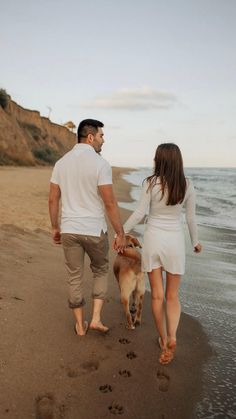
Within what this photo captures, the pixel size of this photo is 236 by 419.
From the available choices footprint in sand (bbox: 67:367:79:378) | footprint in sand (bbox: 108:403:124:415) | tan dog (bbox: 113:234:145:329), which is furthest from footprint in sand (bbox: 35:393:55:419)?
tan dog (bbox: 113:234:145:329)

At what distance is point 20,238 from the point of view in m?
7.27

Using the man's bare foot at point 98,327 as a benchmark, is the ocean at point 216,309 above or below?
below

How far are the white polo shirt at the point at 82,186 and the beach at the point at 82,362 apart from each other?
1034mm

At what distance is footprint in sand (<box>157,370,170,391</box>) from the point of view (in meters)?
3.17

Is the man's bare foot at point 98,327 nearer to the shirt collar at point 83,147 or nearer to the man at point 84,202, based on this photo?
the man at point 84,202

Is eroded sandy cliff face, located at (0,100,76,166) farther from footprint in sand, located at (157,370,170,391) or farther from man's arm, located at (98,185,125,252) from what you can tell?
footprint in sand, located at (157,370,170,391)

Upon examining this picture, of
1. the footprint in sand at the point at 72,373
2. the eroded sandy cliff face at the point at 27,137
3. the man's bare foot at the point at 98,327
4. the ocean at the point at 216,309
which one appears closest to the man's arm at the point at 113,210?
the man's bare foot at the point at 98,327

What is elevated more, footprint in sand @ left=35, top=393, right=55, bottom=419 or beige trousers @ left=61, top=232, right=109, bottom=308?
beige trousers @ left=61, top=232, right=109, bottom=308

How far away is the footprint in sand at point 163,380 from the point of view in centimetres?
317

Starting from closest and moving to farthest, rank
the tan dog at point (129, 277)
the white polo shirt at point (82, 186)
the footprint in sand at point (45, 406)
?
the footprint in sand at point (45, 406), the white polo shirt at point (82, 186), the tan dog at point (129, 277)

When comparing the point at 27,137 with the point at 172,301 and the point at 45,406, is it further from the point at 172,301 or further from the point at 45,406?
the point at 45,406

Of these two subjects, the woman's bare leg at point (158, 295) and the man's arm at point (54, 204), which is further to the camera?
the man's arm at point (54, 204)

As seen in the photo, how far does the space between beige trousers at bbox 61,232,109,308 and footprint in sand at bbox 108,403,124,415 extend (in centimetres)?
117

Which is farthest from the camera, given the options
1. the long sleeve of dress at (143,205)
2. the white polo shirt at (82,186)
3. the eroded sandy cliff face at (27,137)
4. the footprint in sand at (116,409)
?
the eroded sandy cliff face at (27,137)
